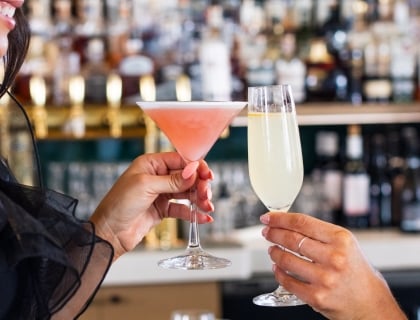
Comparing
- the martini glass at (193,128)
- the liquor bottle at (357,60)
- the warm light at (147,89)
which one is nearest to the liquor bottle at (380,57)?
the liquor bottle at (357,60)

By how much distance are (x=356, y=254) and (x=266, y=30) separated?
245 centimetres

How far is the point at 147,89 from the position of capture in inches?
140

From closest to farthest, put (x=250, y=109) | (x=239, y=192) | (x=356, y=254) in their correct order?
(x=356, y=254) < (x=250, y=109) < (x=239, y=192)

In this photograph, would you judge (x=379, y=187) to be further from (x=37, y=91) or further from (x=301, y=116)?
(x=37, y=91)

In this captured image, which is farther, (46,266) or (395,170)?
(395,170)

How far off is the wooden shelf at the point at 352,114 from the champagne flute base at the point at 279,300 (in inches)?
78.1

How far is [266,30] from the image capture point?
12.4 ft

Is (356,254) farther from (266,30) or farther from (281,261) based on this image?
(266,30)

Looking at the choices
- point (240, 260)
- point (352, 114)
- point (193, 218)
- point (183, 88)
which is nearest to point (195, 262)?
point (193, 218)

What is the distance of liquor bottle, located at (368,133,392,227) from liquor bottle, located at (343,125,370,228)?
0.04 metres

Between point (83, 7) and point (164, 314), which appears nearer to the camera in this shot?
point (164, 314)

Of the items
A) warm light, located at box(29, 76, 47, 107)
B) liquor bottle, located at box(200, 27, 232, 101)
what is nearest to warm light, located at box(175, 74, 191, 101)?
liquor bottle, located at box(200, 27, 232, 101)

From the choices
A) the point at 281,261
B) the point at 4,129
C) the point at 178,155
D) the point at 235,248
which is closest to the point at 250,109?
the point at 178,155

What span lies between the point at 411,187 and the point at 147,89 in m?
1.07
